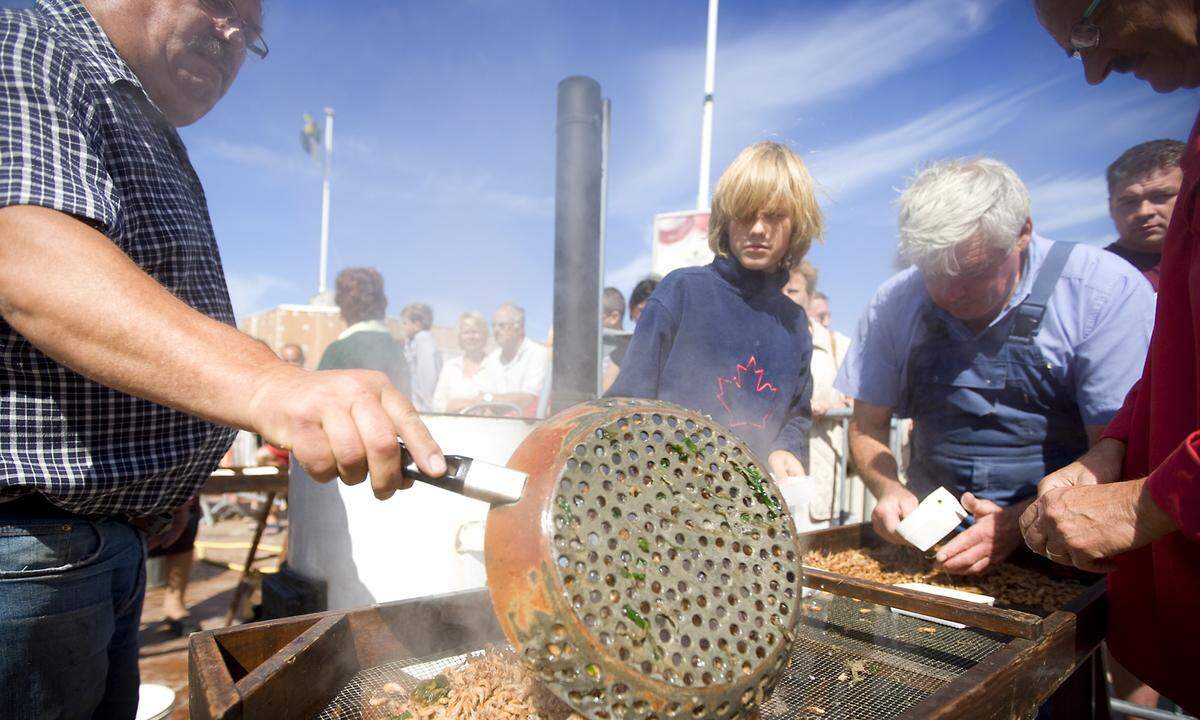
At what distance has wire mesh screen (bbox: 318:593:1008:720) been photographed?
136 cm

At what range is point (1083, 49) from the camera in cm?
197

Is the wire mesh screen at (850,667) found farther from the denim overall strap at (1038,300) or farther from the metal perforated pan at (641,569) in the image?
the denim overall strap at (1038,300)

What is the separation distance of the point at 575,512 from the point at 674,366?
5.50ft

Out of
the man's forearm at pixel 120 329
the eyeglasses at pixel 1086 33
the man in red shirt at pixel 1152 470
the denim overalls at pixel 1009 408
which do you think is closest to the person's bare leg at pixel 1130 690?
the denim overalls at pixel 1009 408

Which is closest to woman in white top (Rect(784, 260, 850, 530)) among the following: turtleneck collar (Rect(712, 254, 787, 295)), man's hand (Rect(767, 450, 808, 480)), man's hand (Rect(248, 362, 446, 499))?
turtleneck collar (Rect(712, 254, 787, 295))

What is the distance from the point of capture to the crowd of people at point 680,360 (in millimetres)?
1088

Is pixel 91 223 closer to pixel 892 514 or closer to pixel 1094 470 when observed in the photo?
pixel 892 514

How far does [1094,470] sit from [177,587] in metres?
5.85

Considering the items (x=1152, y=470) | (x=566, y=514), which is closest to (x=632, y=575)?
(x=566, y=514)

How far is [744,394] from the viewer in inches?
109

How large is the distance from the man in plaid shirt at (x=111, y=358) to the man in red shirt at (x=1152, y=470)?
163cm

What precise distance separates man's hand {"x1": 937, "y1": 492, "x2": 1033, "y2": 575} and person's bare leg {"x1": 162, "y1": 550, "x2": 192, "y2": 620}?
5.18 m

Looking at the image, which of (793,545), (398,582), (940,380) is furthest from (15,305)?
(940,380)

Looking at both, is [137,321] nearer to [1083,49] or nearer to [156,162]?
[156,162]
